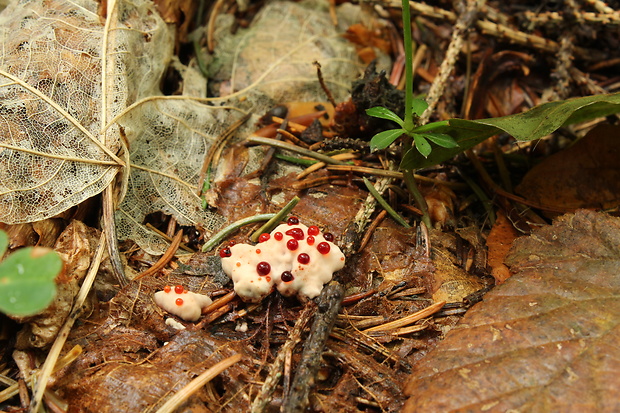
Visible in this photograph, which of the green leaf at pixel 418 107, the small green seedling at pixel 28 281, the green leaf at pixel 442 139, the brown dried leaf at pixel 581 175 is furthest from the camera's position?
the brown dried leaf at pixel 581 175

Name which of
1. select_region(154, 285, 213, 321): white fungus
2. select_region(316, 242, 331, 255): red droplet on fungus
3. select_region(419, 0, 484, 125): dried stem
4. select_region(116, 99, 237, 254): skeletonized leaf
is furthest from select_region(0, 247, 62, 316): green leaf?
select_region(419, 0, 484, 125): dried stem

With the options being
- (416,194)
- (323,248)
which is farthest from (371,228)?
(323,248)

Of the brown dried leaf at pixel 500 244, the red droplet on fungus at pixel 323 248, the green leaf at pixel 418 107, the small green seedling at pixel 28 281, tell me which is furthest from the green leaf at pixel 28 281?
the brown dried leaf at pixel 500 244

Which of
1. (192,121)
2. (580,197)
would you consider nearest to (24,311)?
(192,121)

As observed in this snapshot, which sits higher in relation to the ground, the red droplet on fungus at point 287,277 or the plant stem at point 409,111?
the plant stem at point 409,111

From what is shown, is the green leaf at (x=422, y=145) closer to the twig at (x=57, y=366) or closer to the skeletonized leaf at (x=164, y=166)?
the skeletonized leaf at (x=164, y=166)

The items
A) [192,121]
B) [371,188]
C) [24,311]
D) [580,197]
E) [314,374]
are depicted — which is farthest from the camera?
[192,121]

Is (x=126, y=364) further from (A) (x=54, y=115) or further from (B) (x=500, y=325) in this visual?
(B) (x=500, y=325)
